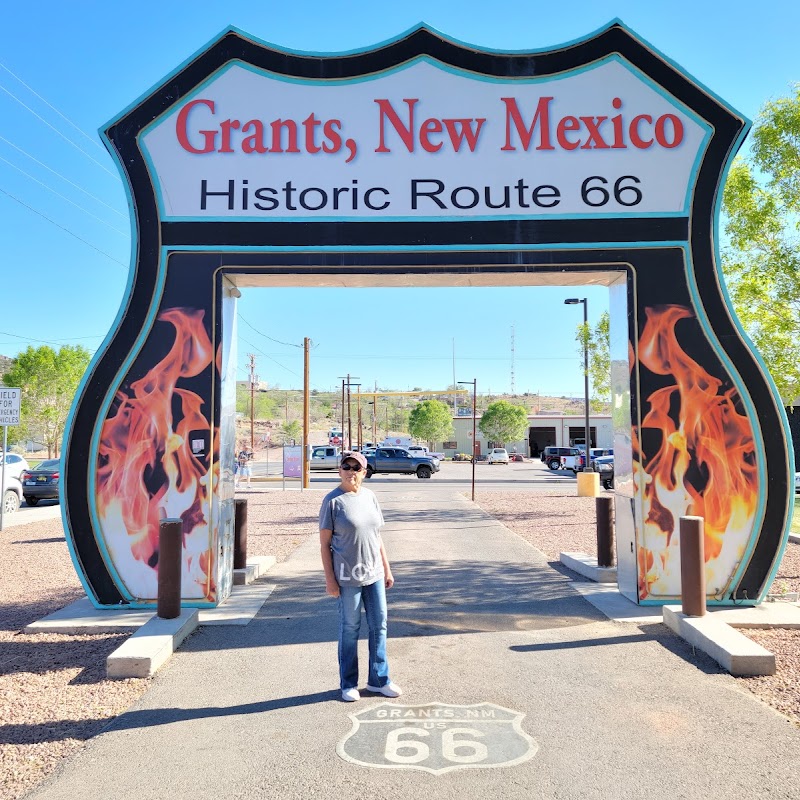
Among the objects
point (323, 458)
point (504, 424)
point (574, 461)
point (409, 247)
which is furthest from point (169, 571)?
point (504, 424)

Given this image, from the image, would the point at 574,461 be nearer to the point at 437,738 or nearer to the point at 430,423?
the point at 437,738

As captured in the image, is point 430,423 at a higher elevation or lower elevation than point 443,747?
higher

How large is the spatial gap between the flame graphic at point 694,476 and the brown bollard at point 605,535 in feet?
5.96

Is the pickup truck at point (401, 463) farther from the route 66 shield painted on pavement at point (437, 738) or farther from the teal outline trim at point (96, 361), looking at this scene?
the route 66 shield painted on pavement at point (437, 738)

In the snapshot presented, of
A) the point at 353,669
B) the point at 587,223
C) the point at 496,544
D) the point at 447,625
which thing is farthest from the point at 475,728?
the point at 496,544

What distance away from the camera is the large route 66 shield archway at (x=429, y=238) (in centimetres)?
729

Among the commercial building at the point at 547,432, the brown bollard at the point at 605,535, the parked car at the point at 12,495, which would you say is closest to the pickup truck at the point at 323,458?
the parked car at the point at 12,495

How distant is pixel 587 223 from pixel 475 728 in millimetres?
5536

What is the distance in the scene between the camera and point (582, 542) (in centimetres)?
→ 1260

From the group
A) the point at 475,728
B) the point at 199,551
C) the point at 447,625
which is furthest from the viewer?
the point at 199,551

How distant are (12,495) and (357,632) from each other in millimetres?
15799

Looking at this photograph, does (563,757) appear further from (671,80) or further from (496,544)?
(496,544)

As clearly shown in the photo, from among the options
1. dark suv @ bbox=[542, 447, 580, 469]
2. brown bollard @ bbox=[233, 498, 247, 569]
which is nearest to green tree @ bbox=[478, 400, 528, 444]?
dark suv @ bbox=[542, 447, 580, 469]

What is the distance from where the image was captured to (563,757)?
3.82 metres
